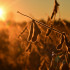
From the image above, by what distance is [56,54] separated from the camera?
117 centimetres

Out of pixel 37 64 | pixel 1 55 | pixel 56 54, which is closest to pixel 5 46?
pixel 1 55

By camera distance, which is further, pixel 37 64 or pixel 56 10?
pixel 37 64

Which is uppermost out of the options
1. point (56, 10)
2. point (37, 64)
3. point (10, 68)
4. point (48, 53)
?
point (56, 10)

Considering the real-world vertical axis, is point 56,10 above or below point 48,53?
above

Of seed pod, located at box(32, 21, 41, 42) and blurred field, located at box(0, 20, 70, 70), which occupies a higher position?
seed pod, located at box(32, 21, 41, 42)

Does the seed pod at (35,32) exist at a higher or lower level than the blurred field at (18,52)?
higher

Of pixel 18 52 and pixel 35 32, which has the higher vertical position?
pixel 35 32

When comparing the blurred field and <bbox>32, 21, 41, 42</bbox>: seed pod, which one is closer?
<bbox>32, 21, 41, 42</bbox>: seed pod

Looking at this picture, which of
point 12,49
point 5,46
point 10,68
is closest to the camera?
point 12,49

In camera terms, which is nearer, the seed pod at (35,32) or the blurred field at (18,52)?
the seed pod at (35,32)

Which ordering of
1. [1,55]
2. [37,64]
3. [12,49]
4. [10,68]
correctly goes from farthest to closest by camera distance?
[1,55]
[10,68]
[12,49]
[37,64]

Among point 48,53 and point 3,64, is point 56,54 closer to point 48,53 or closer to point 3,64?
point 48,53

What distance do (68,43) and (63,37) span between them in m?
0.04

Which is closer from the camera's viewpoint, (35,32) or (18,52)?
(35,32)
